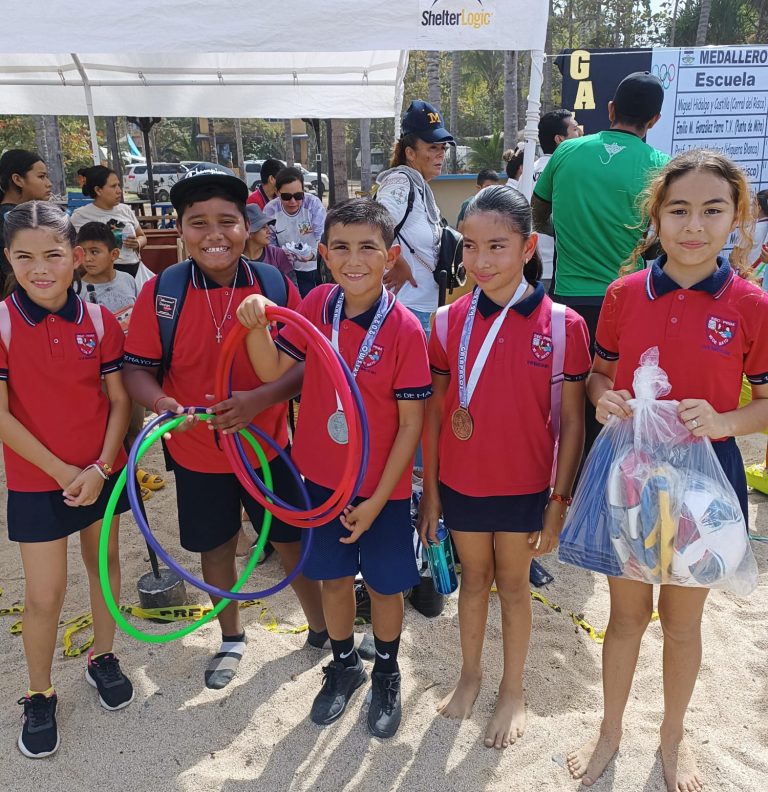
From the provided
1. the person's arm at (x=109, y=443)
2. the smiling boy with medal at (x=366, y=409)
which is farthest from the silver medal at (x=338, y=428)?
the person's arm at (x=109, y=443)

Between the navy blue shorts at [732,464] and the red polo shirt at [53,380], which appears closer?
the navy blue shorts at [732,464]

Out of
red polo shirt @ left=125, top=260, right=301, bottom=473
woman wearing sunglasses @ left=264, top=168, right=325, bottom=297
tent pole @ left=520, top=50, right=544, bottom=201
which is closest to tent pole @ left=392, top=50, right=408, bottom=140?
woman wearing sunglasses @ left=264, top=168, right=325, bottom=297

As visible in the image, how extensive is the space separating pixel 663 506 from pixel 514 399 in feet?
2.04

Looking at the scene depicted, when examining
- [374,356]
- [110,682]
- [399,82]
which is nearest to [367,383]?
[374,356]

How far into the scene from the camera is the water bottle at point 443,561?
110 inches

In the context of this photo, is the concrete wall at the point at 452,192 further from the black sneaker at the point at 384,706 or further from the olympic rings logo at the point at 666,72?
the black sneaker at the point at 384,706

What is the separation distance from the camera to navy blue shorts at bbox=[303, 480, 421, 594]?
2615mm

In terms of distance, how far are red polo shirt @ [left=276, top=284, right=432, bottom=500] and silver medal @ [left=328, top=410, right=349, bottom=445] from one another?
25mm

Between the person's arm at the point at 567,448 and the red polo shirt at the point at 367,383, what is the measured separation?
488 millimetres

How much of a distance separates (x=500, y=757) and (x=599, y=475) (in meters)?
1.20

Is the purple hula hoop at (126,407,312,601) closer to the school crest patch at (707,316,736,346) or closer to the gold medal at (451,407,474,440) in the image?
the gold medal at (451,407,474,440)

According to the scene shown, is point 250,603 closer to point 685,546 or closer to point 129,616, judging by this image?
point 129,616

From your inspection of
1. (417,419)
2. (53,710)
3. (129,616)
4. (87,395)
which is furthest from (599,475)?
(129,616)

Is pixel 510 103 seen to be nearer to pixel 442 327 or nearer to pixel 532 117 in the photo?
pixel 532 117
